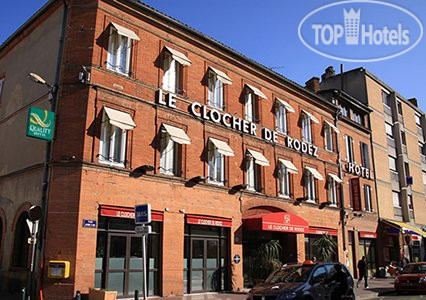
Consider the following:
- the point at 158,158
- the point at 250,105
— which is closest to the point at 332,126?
the point at 250,105

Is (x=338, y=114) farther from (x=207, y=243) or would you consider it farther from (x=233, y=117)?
(x=207, y=243)

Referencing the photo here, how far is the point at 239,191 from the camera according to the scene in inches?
795

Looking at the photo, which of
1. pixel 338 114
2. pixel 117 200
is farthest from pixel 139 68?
pixel 338 114

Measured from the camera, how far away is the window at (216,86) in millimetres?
20016

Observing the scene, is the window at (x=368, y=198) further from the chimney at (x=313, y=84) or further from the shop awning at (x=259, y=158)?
the shop awning at (x=259, y=158)

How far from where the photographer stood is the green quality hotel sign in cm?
1405

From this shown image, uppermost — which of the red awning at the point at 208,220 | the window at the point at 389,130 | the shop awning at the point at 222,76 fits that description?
the window at the point at 389,130

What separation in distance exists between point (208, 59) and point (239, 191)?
261 inches

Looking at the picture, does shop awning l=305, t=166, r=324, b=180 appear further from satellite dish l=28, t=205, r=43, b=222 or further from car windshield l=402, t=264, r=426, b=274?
satellite dish l=28, t=205, r=43, b=222

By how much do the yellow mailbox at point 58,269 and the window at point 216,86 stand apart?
9.97m

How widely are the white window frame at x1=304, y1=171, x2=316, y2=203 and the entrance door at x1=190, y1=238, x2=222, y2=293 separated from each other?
8.45m

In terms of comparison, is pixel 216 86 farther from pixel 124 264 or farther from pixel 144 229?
pixel 144 229

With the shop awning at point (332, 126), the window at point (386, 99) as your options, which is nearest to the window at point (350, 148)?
the shop awning at point (332, 126)

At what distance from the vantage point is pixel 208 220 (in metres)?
18.2
